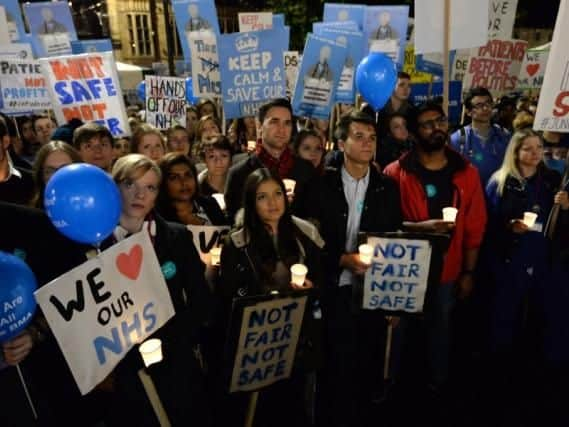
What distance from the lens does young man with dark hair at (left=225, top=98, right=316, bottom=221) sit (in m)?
3.77

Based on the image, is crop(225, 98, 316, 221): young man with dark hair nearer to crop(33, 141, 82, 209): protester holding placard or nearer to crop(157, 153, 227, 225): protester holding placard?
crop(157, 153, 227, 225): protester holding placard

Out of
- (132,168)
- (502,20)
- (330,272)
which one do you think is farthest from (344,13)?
(132,168)

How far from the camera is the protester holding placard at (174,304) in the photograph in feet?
8.31

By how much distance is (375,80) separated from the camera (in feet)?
18.6

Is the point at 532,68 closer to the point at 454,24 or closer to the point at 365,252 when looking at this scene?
the point at 454,24

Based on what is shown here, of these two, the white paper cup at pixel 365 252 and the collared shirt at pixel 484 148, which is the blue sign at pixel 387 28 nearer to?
the collared shirt at pixel 484 148

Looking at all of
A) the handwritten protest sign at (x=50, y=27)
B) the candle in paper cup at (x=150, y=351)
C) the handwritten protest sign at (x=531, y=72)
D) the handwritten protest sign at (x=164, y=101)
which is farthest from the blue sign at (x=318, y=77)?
the handwritten protest sign at (x=50, y=27)

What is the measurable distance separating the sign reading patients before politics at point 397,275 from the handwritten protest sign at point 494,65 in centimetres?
519

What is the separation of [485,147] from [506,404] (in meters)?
2.67

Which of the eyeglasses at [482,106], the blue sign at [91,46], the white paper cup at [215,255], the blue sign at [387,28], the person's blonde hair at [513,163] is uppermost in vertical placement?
the blue sign at [387,28]

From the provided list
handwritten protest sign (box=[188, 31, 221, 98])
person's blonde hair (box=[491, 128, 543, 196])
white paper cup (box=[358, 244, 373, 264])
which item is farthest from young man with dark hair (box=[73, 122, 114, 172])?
person's blonde hair (box=[491, 128, 543, 196])

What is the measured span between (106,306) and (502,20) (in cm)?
833

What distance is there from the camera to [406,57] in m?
11.0

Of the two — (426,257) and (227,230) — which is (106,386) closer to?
(227,230)
